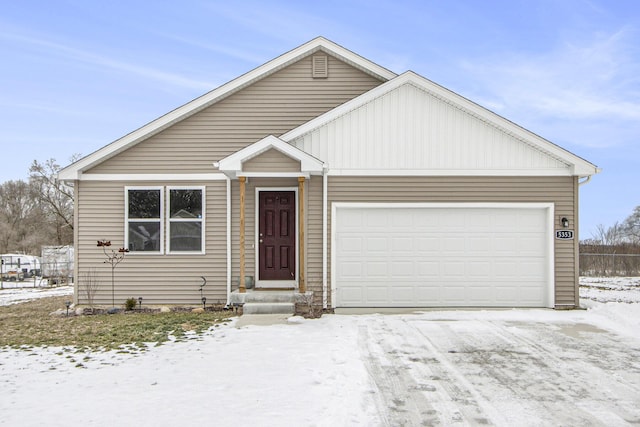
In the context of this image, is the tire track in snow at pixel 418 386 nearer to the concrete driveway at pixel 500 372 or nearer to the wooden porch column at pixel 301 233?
the concrete driveway at pixel 500 372

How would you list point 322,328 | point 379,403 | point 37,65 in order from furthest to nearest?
point 37,65
point 322,328
point 379,403

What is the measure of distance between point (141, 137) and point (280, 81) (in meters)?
3.51

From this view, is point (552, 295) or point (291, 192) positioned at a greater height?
point (291, 192)

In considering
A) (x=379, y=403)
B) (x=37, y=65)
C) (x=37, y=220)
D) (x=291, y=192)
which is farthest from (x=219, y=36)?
(x=37, y=220)

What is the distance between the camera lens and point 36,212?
4775 cm

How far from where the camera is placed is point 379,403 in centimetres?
484

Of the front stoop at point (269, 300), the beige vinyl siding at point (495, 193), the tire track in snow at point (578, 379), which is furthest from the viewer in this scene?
the beige vinyl siding at point (495, 193)

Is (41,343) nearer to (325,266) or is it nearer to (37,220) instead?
(325,266)

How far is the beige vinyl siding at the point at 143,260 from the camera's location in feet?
36.6

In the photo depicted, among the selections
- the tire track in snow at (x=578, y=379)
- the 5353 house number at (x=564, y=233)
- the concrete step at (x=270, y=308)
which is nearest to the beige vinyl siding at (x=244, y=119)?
the concrete step at (x=270, y=308)

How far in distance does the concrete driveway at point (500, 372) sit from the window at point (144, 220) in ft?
17.4

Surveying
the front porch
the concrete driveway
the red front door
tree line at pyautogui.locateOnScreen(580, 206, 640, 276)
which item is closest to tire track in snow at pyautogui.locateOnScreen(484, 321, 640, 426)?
the concrete driveway

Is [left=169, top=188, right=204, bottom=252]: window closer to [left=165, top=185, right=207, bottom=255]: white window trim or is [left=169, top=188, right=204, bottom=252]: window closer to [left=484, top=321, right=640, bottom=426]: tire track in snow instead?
[left=165, top=185, right=207, bottom=255]: white window trim

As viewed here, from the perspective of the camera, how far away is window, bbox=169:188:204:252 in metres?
11.2
